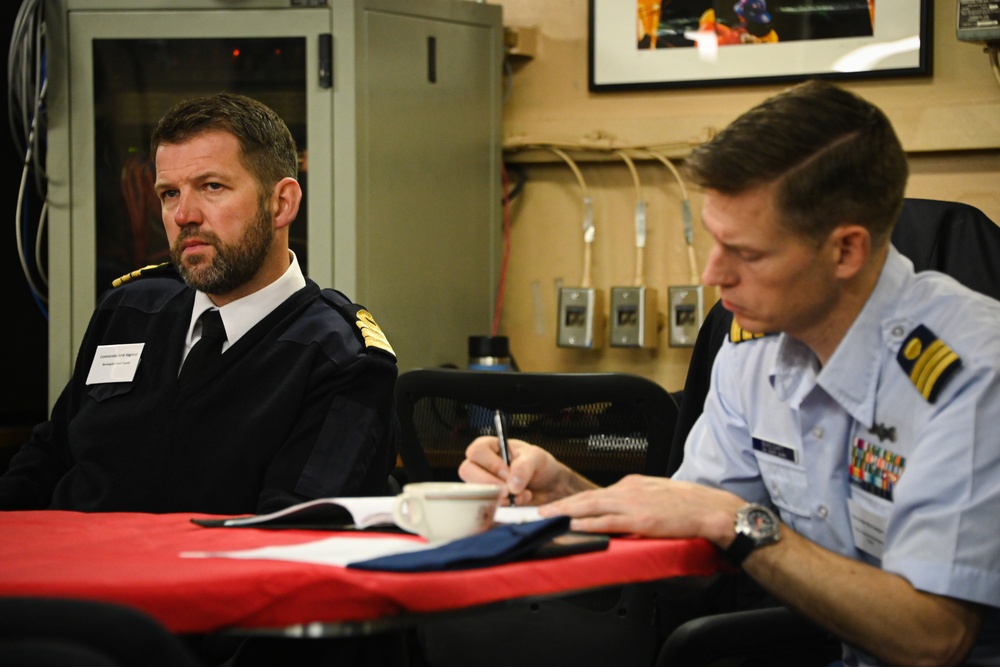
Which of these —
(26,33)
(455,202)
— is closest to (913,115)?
(455,202)

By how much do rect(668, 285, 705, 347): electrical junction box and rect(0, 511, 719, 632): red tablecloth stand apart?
6.61ft

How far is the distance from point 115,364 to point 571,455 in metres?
0.82

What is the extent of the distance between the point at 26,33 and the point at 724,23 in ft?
5.93

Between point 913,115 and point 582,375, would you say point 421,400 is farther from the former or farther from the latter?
point 913,115

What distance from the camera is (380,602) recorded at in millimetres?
913

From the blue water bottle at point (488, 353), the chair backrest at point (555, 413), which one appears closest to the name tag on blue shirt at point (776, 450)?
the chair backrest at point (555, 413)

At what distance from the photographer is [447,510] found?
1.12 m

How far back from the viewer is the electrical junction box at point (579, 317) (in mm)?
3225

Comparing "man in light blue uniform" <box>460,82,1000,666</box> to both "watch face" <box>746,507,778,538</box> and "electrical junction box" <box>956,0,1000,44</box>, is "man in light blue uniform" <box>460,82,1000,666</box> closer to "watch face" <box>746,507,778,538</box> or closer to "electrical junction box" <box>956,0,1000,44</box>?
"watch face" <box>746,507,778,538</box>

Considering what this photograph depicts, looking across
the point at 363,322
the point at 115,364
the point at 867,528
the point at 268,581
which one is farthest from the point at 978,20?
the point at 268,581

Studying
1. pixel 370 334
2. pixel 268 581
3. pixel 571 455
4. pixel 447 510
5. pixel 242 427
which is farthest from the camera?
pixel 571 455

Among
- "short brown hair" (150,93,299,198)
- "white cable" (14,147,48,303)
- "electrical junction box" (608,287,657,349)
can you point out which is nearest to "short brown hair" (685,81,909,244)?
"short brown hair" (150,93,299,198)

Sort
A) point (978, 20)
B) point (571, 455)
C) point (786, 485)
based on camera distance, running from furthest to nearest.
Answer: point (978, 20)
point (571, 455)
point (786, 485)

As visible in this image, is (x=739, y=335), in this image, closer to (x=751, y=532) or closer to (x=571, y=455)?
(x=751, y=532)
